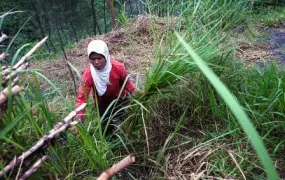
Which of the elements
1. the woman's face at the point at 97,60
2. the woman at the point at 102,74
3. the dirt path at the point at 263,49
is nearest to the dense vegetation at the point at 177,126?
the woman at the point at 102,74

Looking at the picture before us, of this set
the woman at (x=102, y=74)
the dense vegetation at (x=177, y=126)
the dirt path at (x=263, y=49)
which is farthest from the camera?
the dirt path at (x=263, y=49)

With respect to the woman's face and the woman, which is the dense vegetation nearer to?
the woman

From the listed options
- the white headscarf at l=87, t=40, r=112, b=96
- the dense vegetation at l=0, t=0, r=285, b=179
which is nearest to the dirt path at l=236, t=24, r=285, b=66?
the dense vegetation at l=0, t=0, r=285, b=179

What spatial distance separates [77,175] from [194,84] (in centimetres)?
99

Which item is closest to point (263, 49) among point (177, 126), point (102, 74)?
point (102, 74)

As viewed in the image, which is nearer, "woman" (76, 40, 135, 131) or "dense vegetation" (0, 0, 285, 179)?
"dense vegetation" (0, 0, 285, 179)

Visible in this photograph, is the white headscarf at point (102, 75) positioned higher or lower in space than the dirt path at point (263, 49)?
higher

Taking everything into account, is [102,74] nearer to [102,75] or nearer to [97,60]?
[102,75]

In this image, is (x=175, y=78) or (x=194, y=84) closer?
(x=175, y=78)

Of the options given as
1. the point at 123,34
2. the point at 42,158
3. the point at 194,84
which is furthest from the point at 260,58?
the point at 42,158

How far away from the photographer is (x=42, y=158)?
3.66ft

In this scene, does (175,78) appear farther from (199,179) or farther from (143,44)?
(143,44)

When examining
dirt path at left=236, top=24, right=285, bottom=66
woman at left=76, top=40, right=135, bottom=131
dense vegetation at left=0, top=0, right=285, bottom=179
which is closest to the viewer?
dense vegetation at left=0, top=0, right=285, bottom=179

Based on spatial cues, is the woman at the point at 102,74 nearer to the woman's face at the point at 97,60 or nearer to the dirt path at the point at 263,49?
the woman's face at the point at 97,60
